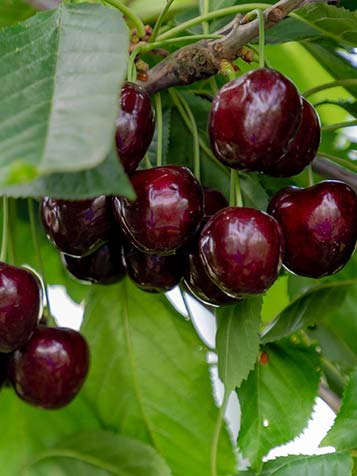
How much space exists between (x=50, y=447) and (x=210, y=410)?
0.61 ft

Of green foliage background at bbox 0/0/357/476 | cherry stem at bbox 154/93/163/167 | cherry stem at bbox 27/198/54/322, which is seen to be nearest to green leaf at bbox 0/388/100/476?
green foliage background at bbox 0/0/357/476

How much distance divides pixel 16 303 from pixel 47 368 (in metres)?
0.09

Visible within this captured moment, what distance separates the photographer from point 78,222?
0.75 metres

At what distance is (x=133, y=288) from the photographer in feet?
3.52

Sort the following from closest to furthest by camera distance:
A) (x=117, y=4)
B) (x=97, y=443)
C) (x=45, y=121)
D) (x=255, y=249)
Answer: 1. (x=45, y=121)
2. (x=255, y=249)
3. (x=117, y=4)
4. (x=97, y=443)

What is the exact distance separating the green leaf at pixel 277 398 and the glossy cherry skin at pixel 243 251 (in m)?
0.28

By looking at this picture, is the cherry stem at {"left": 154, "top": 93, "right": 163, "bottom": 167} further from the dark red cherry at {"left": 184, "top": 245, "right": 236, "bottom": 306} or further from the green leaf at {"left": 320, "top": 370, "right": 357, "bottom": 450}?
the green leaf at {"left": 320, "top": 370, "right": 357, "bottom": 450}

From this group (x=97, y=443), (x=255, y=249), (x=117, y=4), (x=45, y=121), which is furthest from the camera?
(x=97, y=443)

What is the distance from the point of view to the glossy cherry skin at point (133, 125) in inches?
26.8

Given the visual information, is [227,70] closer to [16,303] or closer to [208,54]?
[208,54]

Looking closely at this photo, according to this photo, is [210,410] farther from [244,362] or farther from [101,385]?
[244,362]

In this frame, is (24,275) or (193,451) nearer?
(24,275)

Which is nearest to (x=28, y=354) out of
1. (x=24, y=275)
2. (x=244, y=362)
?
(x=24, y=275)

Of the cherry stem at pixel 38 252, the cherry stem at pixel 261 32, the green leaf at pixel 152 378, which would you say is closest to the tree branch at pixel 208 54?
the cherry stem at pixel 261 32
